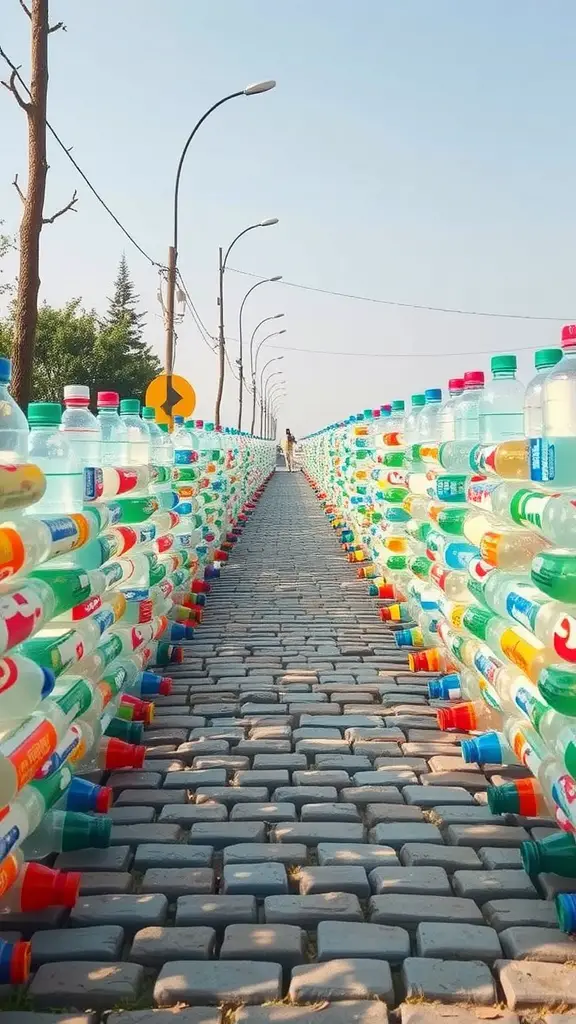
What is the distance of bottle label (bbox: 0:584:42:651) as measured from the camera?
113 inches

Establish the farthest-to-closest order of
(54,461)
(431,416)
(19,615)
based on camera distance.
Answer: (431,416) → (54,461) → (19,615)

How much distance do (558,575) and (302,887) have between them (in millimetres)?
1450

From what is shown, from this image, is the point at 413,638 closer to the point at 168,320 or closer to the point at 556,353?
the point at 556,353

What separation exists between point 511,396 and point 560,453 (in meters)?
1.91

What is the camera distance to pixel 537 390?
438 cm

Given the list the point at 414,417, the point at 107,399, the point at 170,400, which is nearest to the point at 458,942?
the point at 107,399

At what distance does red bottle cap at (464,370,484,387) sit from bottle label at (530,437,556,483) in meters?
2.33

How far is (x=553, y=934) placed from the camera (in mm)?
2977

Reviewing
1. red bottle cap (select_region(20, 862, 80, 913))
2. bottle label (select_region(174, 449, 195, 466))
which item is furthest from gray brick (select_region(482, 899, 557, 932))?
bottle label (select_region(174, 449, 195, 466))

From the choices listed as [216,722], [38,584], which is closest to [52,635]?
[38,584]

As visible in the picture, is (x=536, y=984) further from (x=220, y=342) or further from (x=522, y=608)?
(x=220, y=342)

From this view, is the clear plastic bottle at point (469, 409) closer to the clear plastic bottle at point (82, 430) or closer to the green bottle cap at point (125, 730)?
the clear plastic bottle at point (82, 430)

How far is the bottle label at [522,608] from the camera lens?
3.50 meters

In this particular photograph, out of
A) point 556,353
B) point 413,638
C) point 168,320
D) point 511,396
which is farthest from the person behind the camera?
point 168,320
